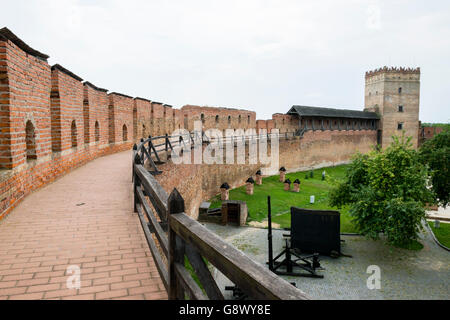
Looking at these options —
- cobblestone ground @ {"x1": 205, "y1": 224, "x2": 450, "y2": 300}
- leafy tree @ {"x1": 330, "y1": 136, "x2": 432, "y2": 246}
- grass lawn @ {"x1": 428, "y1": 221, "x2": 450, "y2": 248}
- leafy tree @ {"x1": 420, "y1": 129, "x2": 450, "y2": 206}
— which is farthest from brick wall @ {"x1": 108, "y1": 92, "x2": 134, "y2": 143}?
leafy tree @ {"x1": 420, "y1": 129, "x2": 450, "y2": 206}

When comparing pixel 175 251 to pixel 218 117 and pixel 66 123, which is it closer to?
pixel 66 123

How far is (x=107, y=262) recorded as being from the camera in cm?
336

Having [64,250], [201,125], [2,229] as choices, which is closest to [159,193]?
[64,250]

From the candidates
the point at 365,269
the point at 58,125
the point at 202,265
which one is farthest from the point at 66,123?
the point at 365,269

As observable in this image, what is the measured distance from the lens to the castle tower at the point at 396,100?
3991cm

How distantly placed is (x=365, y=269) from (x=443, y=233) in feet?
22.7

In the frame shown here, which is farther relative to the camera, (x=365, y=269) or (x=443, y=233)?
(x=443, y=233)

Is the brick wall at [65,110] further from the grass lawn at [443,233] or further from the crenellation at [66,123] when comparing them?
the grass lawn at [443,233]

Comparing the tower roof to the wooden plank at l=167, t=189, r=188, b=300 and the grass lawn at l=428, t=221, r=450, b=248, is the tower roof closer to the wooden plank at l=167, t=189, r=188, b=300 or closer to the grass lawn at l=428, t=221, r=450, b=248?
the grass lawn at l=428, t=221, r=450, b=248

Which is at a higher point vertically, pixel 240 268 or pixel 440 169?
pixel 240 268

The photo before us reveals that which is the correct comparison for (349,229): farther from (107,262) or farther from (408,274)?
(107,262)

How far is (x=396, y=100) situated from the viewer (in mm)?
40375

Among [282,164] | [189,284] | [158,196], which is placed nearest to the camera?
[189,284]

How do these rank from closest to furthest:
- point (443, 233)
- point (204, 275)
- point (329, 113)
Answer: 1. point (204, 275)
2. point (443, 233)
3. point (329, 113)
